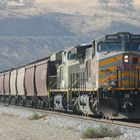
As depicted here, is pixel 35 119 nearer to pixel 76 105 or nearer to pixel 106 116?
pixel 76 105

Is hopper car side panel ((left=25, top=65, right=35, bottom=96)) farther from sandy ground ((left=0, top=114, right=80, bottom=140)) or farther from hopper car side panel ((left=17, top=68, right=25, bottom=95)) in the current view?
sandy ground ((left=0, top=114, right=80, bottom=140))

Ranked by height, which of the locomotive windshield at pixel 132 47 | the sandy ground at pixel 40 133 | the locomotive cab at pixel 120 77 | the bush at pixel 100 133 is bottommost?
the sandy ground at pixel 40 133

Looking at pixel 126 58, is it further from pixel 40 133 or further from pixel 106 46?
pixel 40 133

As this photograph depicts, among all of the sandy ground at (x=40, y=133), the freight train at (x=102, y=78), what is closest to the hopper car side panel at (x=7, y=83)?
the freight train at (x=102, y=78)

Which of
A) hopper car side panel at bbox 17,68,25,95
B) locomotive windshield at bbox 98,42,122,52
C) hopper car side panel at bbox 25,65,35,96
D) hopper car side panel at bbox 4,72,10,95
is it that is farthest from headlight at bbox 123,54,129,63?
hopper car side panel at bbox 4,72,10,95

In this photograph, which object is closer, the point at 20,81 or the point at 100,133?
the point at 100,133

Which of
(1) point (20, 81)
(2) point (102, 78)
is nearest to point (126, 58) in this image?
(2) point (102, 78)

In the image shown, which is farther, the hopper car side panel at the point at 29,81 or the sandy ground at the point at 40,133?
the hopper car side panel at the point at 29,81

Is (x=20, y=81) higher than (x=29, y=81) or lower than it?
higher

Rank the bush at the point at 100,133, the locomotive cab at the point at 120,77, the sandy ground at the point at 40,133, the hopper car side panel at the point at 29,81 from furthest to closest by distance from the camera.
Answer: the hopper car side panel at the point at 29,81 → the locomotive cab at the point at 120,77 → the sandy ground at the point at 40,133 → the bush at the point at 100,133

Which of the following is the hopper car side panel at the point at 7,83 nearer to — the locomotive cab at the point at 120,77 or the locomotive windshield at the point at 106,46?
the locomotive windshield at the point at 106,46

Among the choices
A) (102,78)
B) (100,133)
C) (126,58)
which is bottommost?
(100,133)

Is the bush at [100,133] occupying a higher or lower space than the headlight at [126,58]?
lower

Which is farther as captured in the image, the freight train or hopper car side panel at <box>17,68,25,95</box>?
hopper car side panel at <box>17,68,25,95</box>
